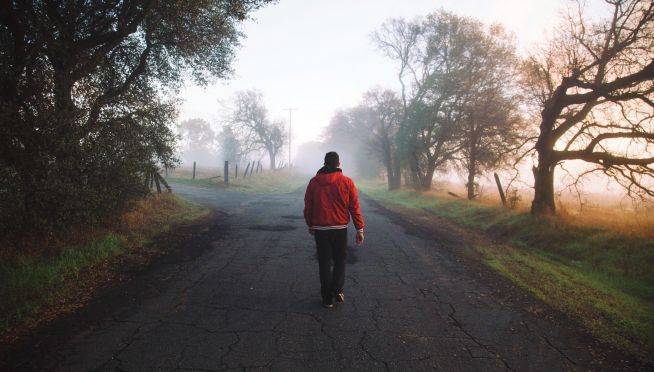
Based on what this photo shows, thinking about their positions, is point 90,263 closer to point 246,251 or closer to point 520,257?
point 246,251

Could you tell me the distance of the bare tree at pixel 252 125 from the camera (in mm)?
53844

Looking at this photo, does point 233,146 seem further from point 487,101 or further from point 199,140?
point 199,140

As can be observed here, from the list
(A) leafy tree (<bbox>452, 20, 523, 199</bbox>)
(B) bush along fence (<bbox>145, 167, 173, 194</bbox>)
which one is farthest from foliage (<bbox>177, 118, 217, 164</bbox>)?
(B) bush along fence (<bbox>145, 167, 173, 194</bbox>)

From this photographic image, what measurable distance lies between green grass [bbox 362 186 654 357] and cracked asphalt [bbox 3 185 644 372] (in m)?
0.74

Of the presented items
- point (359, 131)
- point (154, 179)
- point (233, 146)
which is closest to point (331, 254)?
point (154, 179)

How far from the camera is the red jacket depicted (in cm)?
522

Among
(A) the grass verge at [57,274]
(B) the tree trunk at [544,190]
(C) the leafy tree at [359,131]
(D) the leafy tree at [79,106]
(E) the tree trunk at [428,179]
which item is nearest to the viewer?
(A) the grass verge at [57,274]

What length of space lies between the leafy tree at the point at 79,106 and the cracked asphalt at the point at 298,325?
235 centimetres

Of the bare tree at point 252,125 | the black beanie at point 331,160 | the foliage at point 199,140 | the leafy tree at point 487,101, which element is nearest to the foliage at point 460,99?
the leafy tree at point 487,101

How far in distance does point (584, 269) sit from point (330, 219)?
22.9 feet

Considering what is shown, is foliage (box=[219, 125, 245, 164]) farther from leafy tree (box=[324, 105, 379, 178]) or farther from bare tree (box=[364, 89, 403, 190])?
bare tree (box=[364, 89, 403, 190])

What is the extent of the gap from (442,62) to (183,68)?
1946 cm

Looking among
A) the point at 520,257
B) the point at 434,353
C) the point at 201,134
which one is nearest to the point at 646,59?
the point at 520,257

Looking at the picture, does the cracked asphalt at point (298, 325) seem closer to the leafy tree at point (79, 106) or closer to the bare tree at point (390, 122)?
the leafy tree at point (79, 106)
